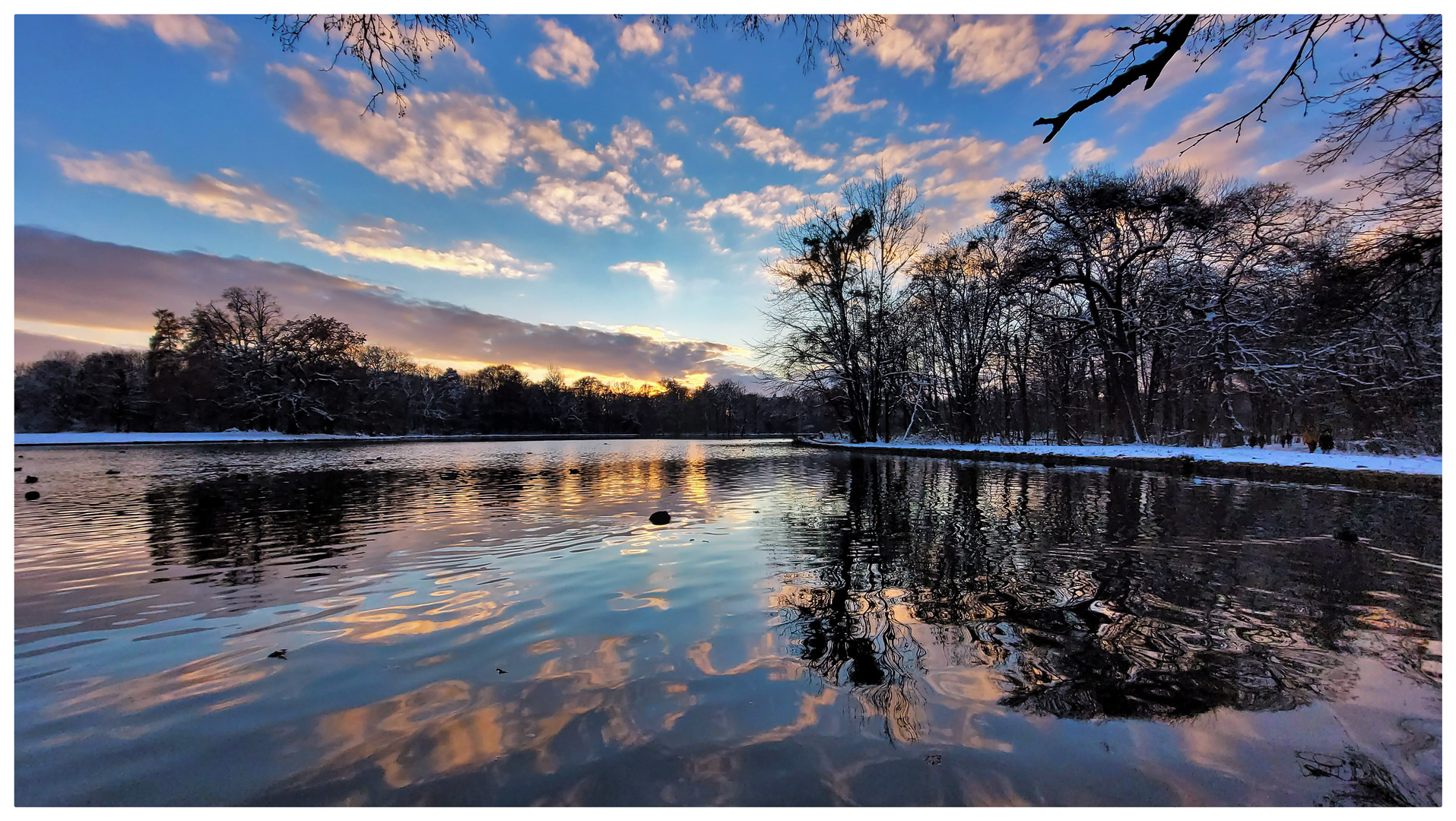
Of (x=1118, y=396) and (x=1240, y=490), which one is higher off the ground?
(x=1118, y=396)

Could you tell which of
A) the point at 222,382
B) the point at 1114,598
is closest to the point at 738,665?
the point at 1114,598

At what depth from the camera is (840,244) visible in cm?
3406

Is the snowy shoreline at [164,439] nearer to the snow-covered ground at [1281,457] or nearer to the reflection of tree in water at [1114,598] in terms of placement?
the reflection of tree in water at [1114,598]

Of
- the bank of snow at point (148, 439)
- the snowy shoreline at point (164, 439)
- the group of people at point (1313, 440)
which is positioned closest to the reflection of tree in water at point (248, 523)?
the group of people at point (1313, 440)

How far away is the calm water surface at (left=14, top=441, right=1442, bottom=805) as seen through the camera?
7.29ft

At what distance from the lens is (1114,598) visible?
432 centimetres

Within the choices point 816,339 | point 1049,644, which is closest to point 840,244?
point 816,339

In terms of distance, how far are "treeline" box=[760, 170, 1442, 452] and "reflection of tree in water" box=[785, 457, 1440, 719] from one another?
6205 mm

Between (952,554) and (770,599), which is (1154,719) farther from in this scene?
(952,554)

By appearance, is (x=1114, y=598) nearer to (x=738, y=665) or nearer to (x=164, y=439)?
(x=738, y=665)

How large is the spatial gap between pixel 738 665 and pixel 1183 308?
25.0 metres

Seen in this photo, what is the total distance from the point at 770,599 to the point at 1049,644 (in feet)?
6.74

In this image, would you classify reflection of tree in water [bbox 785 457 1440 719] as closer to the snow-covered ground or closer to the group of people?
the snow-covered ground
